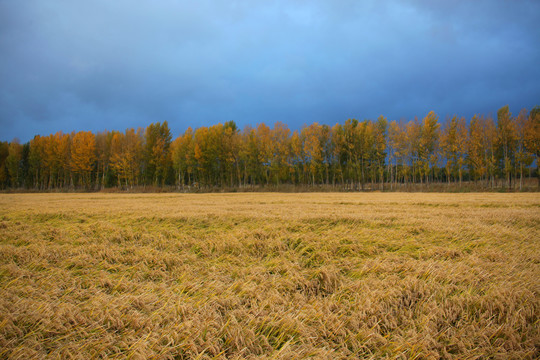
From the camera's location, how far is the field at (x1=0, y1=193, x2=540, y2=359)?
211 cm

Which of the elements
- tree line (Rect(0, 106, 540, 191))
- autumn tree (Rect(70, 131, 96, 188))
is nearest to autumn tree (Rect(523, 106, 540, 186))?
tree line (Rect(0, 106, 540, 191))

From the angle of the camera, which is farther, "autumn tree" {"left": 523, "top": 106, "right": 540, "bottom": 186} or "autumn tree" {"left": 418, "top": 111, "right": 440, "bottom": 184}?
"autumn tree" {"left": 418, "top": 111, "right": 440, "bottom": 184}

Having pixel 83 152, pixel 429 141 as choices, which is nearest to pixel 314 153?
pixel 429 141

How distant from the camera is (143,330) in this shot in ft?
7.47

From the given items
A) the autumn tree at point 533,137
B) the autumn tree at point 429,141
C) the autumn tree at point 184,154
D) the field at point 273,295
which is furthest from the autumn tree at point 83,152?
the autumn tree at point 533,137

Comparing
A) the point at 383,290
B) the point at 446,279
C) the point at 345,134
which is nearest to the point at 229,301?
the point at 383,290

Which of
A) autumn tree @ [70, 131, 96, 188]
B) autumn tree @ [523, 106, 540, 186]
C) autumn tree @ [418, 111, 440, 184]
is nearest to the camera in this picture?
autumn tree @ [523, 106, 540, 186]

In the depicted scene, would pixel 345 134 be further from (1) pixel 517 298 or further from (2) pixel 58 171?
(2) pixel 58 171

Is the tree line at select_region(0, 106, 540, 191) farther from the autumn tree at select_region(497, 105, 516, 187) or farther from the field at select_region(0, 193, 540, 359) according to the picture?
the field at select_region(0, 193, 540, 359)

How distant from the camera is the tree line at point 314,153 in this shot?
36872mm

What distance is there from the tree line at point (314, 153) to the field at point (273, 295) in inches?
1494

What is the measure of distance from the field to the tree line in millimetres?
37935

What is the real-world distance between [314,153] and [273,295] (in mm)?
40597

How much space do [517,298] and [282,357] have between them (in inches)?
111
